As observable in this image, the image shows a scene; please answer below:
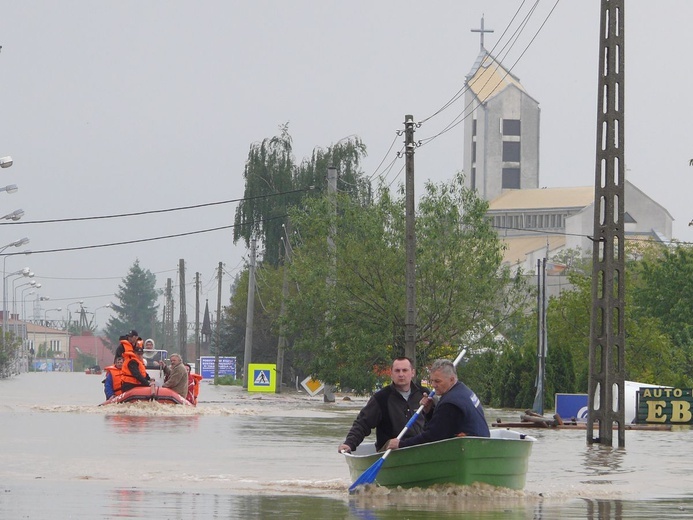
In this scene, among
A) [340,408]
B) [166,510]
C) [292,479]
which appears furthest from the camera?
[340,408]

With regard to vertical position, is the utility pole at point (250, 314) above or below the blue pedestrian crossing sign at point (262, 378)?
above

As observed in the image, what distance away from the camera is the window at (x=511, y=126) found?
19238 centimetres

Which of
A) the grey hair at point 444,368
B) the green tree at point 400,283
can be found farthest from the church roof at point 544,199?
the grey hair at point 444,368

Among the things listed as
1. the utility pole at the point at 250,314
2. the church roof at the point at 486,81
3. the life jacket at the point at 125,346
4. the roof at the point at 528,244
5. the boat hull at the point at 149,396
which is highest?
the church roof at the point at 486,81

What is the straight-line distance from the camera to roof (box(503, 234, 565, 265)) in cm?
16112

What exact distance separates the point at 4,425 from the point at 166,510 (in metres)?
18.9

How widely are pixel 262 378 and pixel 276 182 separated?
14.3 m

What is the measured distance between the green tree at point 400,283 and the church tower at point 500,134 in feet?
461

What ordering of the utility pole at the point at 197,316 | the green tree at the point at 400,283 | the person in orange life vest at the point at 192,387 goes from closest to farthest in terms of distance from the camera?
the person in orange life vest at the point at 192,387 < the green tree at the point at 400,283 < the utility pole at the point at 197,316

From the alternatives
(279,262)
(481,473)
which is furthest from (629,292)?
(481,473)

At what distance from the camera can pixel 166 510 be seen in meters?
13.7

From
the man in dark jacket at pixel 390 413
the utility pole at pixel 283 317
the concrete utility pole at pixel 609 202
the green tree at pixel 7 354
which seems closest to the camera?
the man in dark jacket at pixel 390 413

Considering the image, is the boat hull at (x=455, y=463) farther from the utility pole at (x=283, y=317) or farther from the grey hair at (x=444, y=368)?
the utility pole at (x=283, y=317)

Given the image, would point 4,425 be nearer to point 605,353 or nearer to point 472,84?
point 605,353
